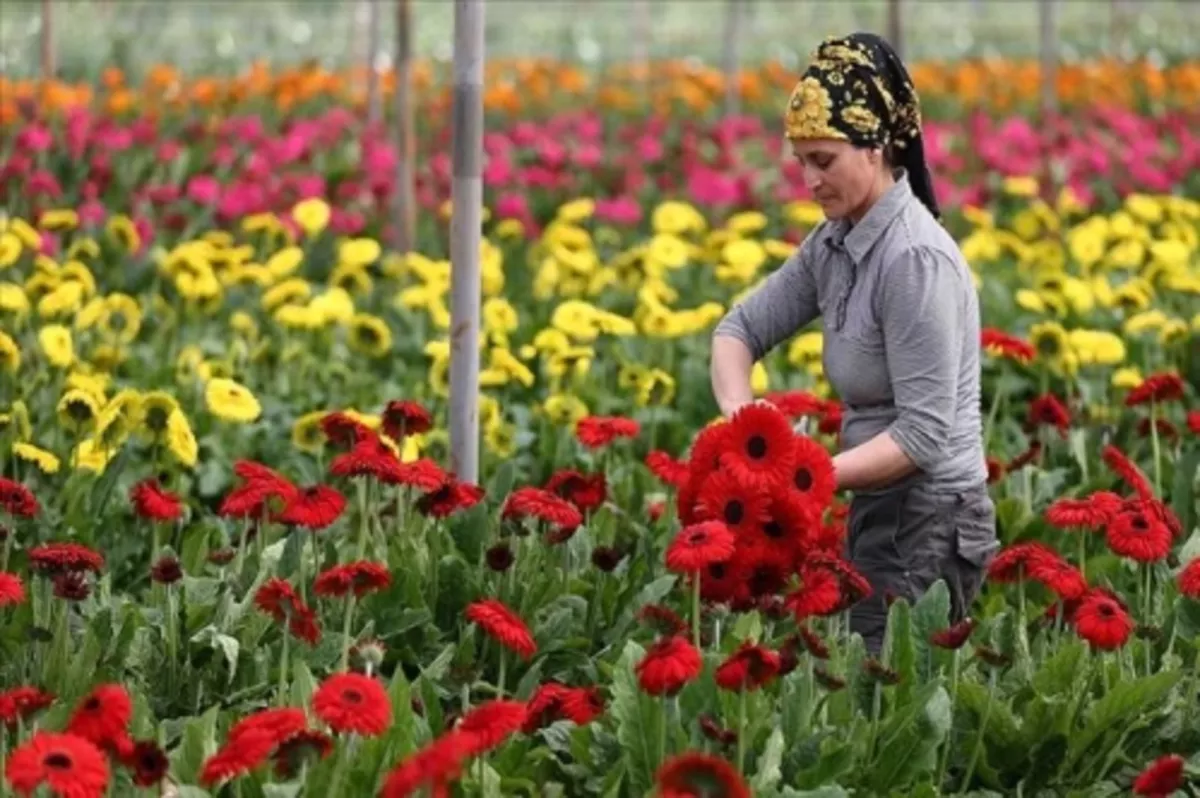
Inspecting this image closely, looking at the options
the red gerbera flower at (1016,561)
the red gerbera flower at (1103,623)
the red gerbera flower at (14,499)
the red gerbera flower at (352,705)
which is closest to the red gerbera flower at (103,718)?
the red gerbera flower at (352,705)

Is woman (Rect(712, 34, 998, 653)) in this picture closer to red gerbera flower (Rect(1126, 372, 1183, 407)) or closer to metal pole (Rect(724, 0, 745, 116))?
red gerbera flower (Rect(1126, 372, 1183, 407))

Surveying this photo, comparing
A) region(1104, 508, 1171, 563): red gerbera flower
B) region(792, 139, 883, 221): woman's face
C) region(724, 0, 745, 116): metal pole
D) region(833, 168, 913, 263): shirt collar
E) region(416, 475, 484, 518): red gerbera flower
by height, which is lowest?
region(724, 0, 745, 116): metal pole

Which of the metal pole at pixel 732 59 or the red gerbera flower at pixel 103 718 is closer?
the red gerbera flower at pixel 103 718

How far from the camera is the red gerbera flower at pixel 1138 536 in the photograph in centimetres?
437

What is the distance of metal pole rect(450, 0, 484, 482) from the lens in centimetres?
576

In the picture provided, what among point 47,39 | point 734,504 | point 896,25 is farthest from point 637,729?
point 47,39

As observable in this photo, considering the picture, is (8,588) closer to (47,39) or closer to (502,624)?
(502,624)

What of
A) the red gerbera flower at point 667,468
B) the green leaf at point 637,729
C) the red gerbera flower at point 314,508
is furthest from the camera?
the red gerbera flower at point 667,468

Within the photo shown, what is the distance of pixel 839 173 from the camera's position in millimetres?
4547

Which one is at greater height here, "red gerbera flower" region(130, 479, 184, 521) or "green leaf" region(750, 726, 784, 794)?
"red gerbera flower" region(130, 479, 184, 521)

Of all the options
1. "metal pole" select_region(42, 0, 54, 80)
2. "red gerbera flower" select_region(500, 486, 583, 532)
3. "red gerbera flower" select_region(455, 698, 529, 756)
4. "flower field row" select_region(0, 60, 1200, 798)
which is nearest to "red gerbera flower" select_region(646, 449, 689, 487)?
"flower field row" select_region(0, 60, 1200, 798)

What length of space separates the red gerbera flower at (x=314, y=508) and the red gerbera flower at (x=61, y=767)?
47.9 inches

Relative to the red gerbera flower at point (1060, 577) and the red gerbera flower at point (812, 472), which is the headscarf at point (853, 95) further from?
the red gerbera flower at point (1060, 577)

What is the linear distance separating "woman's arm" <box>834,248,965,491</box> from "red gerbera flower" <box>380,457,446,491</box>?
2.42 feet
